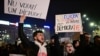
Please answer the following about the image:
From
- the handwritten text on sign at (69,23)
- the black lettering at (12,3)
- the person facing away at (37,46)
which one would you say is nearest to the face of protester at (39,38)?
the person facing away at (37,46)

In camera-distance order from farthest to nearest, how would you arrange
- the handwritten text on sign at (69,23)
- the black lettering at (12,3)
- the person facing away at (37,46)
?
1. the handwritten text on sign at (69,23)
2. the black lettering at (12,3)
3. the person facing away at (37,46)

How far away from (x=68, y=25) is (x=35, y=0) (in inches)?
125

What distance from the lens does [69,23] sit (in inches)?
424

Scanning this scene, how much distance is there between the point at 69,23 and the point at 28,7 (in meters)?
3.41

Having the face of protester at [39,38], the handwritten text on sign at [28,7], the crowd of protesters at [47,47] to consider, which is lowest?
the crowd of protesters at [47,47]

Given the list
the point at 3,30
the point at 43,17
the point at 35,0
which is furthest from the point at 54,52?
the point at 3,30

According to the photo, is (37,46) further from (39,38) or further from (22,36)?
(22,36)

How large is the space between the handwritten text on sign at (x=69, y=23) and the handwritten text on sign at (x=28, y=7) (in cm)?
240

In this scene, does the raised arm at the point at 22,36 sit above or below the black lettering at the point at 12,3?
below

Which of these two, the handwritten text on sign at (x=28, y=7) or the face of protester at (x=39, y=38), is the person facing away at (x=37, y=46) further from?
the handwritten text on sign at (x=28, y=7)

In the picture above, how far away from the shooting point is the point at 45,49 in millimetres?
6852

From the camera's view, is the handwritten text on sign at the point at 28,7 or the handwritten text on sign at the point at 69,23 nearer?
the handwritten text on sign at the point at 28,7

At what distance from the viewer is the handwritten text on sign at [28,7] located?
288 inches

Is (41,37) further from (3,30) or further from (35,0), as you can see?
(3,30)
